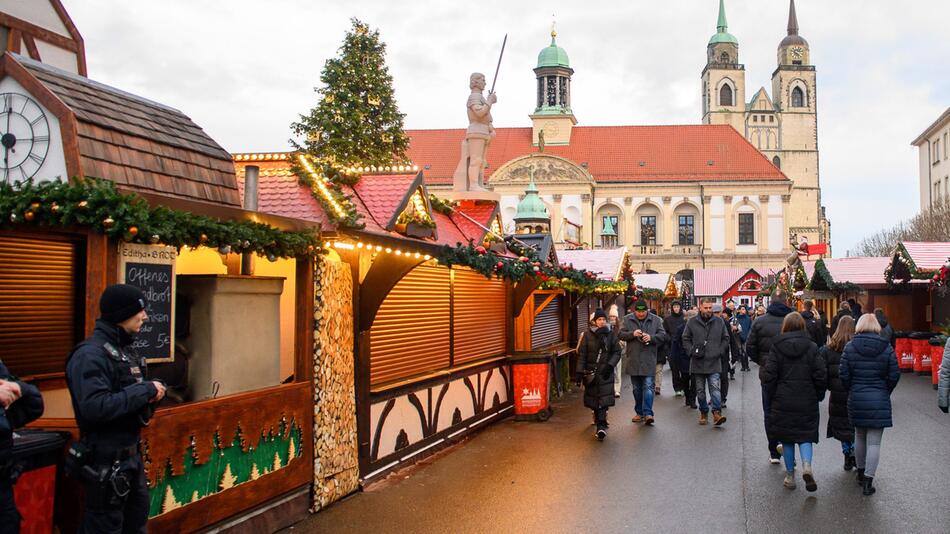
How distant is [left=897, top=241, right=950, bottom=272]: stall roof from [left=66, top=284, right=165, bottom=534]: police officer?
18.5 m

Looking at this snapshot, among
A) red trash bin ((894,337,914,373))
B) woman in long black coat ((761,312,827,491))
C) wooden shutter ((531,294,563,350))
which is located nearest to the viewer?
woman in long black coat ((761,312,827,491))

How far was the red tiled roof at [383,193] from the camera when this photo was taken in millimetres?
10555

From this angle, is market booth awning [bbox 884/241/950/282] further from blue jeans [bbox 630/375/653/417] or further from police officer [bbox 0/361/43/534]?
police officer [bbox 0/361/43/534]

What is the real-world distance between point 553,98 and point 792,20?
43.6 metres

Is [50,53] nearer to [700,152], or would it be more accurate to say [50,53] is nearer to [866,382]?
[866,382]

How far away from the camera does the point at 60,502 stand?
523 cm

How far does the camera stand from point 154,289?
601cm

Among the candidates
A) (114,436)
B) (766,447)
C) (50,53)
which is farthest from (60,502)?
(50,53)

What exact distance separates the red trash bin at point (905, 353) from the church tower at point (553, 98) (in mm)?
56074

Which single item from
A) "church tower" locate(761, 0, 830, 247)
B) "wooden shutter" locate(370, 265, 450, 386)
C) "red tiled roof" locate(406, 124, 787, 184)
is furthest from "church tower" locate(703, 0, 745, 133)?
"wooden shutter" locate(370, 265, 450, 386)

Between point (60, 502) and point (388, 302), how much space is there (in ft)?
16.2

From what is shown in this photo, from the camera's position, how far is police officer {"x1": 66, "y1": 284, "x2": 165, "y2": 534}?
15.2ft

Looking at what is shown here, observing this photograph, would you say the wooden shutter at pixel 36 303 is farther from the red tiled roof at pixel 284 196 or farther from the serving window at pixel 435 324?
the serving window at pixel 435 324

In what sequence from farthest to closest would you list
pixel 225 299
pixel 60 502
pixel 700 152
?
pixel 700 152, pixel 225 299, pixel 60 502
